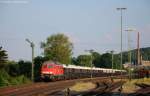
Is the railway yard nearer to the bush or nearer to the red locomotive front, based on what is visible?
the bush

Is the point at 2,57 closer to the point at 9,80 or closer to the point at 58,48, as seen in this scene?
the point at 9,80

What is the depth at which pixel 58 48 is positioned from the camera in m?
142

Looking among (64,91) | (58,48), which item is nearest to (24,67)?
(64,91)

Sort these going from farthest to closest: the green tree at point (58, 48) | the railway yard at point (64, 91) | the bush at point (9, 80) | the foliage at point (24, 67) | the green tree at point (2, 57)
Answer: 1. the green tree at point (58, 48)
2. the foliage at point (24, 67)
3. the green tree at point (2, 57)
4. the bush at point (9, 80)
5. the railway yard at point (64, 91)

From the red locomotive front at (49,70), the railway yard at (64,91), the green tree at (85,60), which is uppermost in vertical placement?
the green tree at (85,60)

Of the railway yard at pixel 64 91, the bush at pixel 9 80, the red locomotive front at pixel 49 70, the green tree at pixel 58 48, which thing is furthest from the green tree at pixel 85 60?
the railway yard at pixel 64 91

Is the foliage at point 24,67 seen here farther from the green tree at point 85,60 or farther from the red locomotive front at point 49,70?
the green tree at point 85,60

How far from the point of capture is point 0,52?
65.1 meters

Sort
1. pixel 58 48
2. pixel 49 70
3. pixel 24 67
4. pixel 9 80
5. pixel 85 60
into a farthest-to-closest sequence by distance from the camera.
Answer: pixel 85 60, pixel 58 48, pixel 24 67, pixel 49 70, pixel 9 80

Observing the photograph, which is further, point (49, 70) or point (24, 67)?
point (24, 67)

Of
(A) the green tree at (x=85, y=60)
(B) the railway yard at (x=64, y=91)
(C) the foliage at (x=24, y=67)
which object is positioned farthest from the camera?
(A) the green tree at (x=85, y=60)

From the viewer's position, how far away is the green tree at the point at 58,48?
140m

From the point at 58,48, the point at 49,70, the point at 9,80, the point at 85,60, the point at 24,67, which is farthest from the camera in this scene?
the point at 85,60

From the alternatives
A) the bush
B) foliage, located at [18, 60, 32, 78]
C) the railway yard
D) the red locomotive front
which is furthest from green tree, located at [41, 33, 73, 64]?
the railway yard
